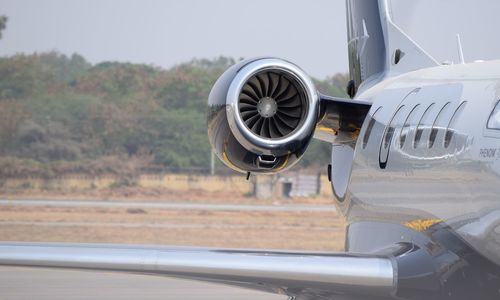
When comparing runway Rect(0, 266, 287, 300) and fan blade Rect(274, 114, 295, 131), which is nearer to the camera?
fan blade Rect(274, 114, 295, 131)

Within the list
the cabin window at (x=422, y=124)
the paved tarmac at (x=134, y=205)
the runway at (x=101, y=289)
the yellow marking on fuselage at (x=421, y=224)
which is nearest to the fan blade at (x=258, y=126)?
the cabin window at (x=422, y=124)

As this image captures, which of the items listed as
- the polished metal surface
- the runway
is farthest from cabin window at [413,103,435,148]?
the runway

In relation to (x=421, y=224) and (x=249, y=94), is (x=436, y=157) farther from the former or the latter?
(x=249, y=94)

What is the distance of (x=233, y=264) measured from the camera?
8.39 metres

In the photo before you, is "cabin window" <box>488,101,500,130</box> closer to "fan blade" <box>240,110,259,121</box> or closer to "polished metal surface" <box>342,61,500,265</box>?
"polished metal surface" <box>342,61,500,265</box>

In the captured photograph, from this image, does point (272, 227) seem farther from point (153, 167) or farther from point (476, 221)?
point (476, 221)

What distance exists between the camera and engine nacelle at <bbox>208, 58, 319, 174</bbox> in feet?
32.4

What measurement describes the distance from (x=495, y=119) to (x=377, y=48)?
4.63 m

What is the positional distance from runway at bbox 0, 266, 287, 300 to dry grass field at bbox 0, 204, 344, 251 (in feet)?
16.5

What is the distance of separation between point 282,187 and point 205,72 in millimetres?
10388

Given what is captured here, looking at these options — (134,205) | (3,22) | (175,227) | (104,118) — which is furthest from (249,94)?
(3,22)

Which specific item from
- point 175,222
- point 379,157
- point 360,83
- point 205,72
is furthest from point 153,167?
point 379,157

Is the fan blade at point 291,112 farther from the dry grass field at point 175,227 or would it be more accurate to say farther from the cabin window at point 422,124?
the dry grass field at point 175,227

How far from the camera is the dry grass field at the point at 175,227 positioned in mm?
23828
